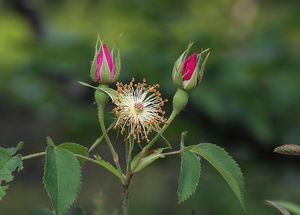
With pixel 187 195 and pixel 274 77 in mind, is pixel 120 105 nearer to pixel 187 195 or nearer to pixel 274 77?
pixel 187 195

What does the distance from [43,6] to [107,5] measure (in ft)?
2.13

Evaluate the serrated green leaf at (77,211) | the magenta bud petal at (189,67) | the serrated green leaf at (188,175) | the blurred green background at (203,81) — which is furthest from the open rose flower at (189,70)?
the blurred green background at (203,81)

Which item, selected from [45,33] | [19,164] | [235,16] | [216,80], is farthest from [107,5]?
[19,164]

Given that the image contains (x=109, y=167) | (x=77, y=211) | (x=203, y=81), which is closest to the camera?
(x=109, y=167)

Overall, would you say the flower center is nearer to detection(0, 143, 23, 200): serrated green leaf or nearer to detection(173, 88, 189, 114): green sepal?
detection(173, 88, 189, 114): green sepal

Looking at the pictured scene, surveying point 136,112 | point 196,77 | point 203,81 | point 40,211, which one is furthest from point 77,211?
point 203,81

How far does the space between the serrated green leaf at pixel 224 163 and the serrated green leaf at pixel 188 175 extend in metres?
0.02

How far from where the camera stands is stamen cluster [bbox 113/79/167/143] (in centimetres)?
126

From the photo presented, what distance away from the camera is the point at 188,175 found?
1258mm

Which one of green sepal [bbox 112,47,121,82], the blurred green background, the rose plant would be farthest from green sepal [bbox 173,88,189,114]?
the blurred green background

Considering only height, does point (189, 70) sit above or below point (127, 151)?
Answer: above

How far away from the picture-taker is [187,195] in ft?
4.06

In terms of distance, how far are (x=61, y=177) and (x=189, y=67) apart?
0.26 m

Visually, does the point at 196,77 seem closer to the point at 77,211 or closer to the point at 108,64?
the point at 108,64
